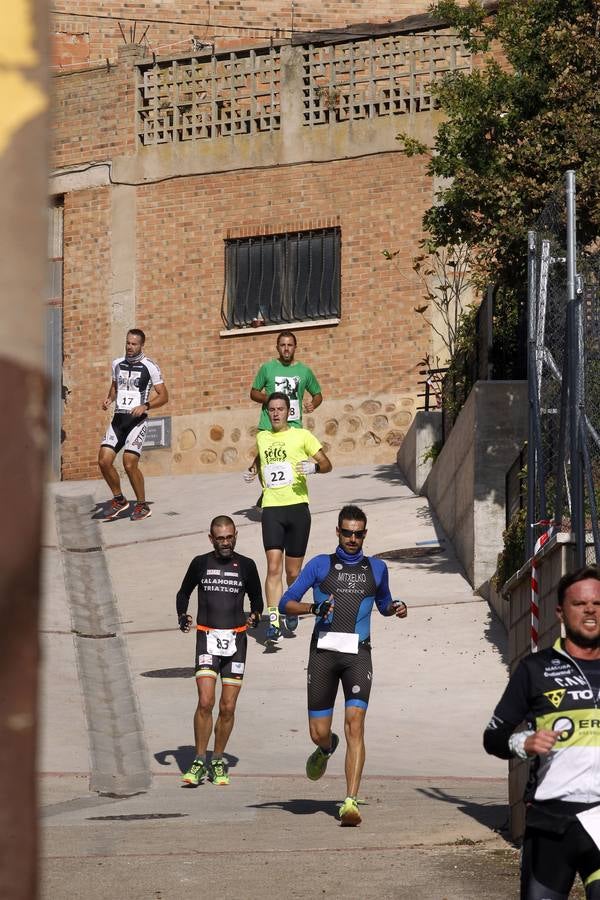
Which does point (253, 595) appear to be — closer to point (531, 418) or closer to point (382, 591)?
point (382, 591)

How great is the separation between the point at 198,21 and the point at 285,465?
62.8ft

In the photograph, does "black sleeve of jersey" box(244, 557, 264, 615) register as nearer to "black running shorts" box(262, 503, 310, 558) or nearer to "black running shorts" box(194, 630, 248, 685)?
"black running shorts" box(194, 630, 248, 685)

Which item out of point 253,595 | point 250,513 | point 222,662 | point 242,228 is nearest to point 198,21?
point 242,228

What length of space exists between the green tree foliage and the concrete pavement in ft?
10.8

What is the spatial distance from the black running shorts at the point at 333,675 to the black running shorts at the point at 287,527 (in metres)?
4.62

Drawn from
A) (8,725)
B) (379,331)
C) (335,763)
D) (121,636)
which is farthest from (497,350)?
(8,725)

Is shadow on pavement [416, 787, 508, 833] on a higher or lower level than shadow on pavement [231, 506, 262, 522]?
lower

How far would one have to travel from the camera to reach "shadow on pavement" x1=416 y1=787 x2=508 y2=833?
9.20 m

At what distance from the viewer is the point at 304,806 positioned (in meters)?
10.1

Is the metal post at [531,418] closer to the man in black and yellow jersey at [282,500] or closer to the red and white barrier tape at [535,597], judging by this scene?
the red and white barrier tape at [535,597]

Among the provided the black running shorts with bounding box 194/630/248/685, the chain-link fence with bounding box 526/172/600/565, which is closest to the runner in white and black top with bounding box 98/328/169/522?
the black running shorts with bounding box 194/630/248/685

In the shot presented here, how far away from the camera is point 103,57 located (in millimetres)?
31547

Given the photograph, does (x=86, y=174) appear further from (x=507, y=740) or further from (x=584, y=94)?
(x=507, y=740)

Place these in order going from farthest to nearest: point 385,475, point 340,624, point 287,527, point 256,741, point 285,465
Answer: point 385,475
point 287,527
point 285,465
point 256,741
point 340,624
